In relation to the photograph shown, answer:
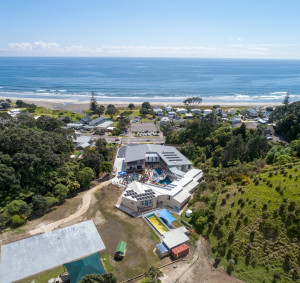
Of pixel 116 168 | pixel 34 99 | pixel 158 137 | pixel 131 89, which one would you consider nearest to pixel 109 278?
pixel 116 168

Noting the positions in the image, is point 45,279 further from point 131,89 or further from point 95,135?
point 131,89

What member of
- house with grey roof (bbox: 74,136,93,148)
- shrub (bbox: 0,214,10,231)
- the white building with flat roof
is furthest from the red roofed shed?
house with grey roof (bbox: 74,136,93,148)

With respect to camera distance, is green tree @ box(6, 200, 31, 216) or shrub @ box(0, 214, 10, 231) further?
green tree @ box(6, 200, 31, 216)

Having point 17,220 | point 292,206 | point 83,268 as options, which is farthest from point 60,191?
point 292,206

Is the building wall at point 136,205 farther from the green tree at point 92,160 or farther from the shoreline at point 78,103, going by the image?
the shoreline at point 78,103

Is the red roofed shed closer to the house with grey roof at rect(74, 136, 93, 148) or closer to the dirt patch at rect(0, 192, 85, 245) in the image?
the dirt patch at rect(0, 192, 85, 245)

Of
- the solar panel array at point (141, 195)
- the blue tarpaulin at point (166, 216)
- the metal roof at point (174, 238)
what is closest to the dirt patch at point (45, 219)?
the solar panel array at point (141, 195)
